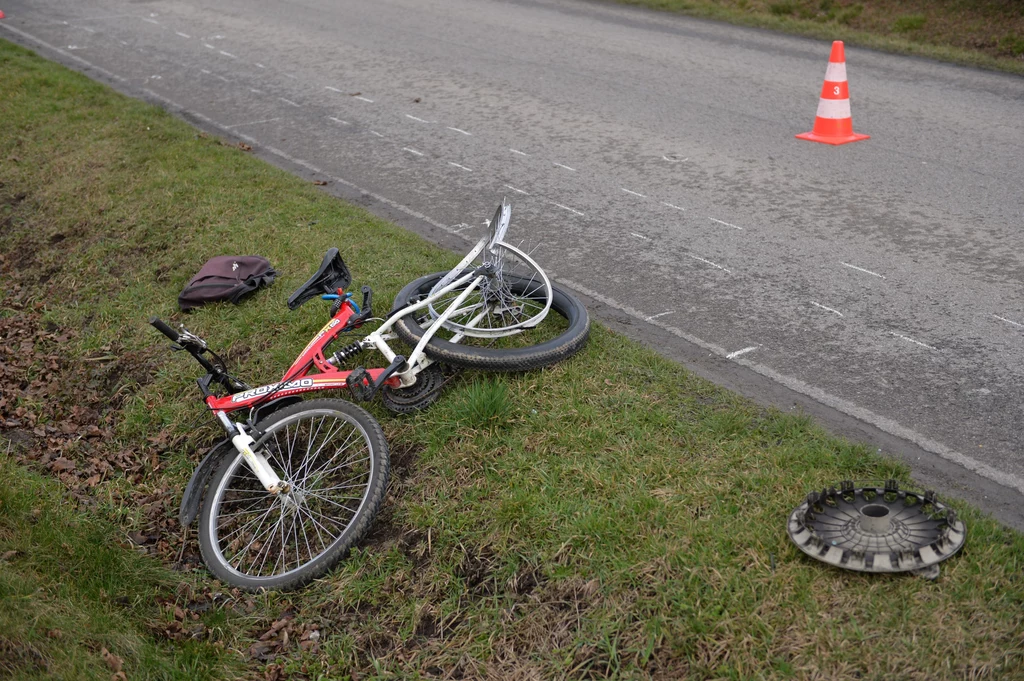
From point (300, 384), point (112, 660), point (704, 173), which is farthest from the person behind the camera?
point (704, 173)

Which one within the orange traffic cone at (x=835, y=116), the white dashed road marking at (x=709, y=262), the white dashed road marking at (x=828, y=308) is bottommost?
the white dashed road marking at (x=709, y=262)

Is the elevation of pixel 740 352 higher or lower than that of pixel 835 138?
lower

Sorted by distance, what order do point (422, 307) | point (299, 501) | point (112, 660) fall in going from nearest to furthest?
point (112, 660), point (299, 501), point (422, 307)

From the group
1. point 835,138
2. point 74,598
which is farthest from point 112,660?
point 835,138

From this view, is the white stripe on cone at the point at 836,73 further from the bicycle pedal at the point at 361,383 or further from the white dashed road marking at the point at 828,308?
the bicycle pedal at the point at 361,383

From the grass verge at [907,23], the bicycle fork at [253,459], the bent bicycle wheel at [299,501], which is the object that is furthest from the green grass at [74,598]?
the grass verge at [907,23]

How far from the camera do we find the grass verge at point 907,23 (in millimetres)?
11805

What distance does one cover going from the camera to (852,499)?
390 centimetres

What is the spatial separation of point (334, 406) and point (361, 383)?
0.72 ft

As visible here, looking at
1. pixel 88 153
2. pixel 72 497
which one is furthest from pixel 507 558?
pixel 88 153

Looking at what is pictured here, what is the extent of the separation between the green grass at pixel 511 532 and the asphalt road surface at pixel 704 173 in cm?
65

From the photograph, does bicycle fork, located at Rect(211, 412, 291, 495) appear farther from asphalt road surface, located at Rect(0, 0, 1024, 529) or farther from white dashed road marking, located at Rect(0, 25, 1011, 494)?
white dashed road marking, located at Rect(0, 25, 1011, 494)

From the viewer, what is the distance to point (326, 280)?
527cm

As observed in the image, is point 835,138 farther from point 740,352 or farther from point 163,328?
point 163,328
